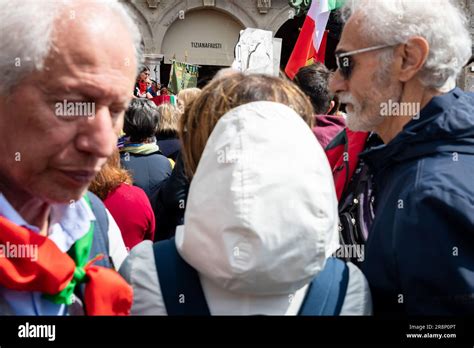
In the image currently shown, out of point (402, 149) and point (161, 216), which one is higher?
point (402, 149)

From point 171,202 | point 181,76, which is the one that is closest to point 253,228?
point 171,202

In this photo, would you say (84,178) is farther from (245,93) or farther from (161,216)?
(161,216)

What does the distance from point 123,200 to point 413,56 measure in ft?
6.04

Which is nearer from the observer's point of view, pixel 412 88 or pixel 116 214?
pixel 412 88

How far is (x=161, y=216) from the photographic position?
3719 millimetres

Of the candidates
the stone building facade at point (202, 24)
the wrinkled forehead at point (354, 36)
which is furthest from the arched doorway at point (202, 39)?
the wrinkled forehead at point (354, 36)

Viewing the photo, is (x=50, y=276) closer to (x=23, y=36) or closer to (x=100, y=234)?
(x=100, y=234)

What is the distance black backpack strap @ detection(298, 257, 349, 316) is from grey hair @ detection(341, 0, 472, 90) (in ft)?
2.89

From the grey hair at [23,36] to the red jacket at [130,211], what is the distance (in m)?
2.07

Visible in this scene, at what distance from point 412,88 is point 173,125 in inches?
119

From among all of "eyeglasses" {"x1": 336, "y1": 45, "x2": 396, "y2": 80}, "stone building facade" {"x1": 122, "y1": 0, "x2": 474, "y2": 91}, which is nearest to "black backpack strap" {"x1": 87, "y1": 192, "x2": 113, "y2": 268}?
"eyeglasses" {"x1": 336, "y1": 45, "x2": 396, "y2": 80}

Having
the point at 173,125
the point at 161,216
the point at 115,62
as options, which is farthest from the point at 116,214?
the point at 115,62

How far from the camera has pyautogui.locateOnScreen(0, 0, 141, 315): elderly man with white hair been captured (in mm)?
1263

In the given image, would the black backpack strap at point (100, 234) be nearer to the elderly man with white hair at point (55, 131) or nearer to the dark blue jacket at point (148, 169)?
the elderly man with white hair at point (55, 131)
